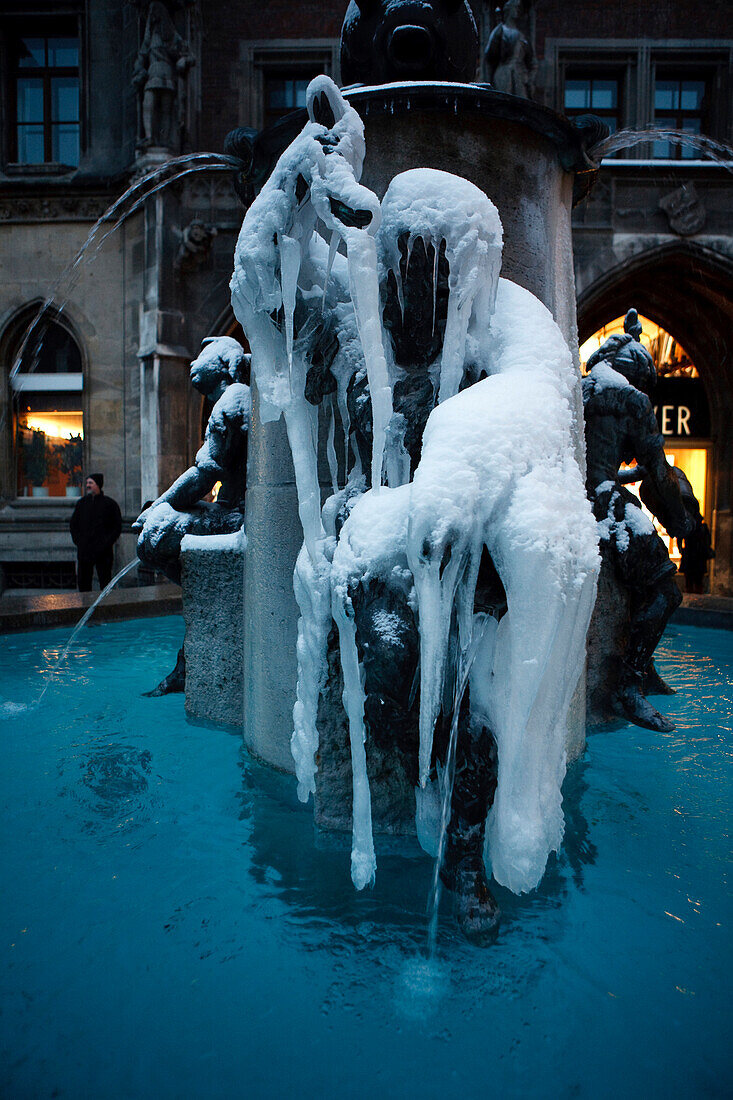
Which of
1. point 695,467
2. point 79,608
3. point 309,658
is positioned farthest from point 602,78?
point 309,658

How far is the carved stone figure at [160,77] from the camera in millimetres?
11406

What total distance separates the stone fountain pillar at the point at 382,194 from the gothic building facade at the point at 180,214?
9.36 metres

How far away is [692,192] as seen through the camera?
11391mm

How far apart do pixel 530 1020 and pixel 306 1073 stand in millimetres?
452

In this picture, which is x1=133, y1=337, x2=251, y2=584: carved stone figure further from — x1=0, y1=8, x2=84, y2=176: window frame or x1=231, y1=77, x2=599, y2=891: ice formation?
x1=0, y1=8, x2=84, y2=176: window frame

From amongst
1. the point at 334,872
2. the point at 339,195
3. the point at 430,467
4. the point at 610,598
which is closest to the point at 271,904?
the point at 334,872

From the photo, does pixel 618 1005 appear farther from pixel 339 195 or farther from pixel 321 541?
pixel 339 195

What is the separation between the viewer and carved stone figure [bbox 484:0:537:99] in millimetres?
10336

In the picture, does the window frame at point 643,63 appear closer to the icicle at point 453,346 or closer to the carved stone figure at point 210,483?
the carved stone figure at point 210,483

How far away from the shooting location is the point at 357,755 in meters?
2.07

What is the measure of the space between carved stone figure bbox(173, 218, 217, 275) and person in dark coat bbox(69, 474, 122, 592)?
4441 mm

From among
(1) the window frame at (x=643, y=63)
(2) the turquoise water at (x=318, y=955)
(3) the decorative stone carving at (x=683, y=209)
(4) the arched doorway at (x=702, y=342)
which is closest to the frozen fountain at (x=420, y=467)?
(2) the turquoise water at (x=318, y=955)

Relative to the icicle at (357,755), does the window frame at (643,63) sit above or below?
above

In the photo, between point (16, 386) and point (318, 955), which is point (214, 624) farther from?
point (16, 386)
